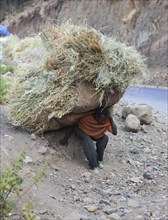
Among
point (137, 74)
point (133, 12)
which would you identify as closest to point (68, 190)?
point (137, 74)

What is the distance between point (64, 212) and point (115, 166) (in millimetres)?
1994

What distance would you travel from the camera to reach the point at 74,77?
240 inches

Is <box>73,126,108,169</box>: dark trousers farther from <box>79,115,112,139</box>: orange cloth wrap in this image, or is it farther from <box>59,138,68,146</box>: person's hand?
<box>59,138,68,146</box>: person's hand

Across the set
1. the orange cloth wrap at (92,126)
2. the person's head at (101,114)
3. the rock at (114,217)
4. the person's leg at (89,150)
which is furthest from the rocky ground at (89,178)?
the person's head at (101,114)

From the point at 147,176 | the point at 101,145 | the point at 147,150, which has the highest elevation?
the point at 101,145

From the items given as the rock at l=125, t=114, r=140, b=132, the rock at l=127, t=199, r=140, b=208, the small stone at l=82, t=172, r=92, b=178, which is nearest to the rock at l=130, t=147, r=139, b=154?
the rock at l=125, t=114, r=140, b=132

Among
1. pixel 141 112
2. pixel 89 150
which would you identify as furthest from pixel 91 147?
pixel 141 112

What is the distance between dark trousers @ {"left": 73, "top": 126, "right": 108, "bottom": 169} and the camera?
6.25 metres

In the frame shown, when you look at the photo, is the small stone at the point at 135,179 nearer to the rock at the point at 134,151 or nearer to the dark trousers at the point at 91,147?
the dark trousers at the point at 91,147

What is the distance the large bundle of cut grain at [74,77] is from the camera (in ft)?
19.9

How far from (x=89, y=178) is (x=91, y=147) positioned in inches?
17.4

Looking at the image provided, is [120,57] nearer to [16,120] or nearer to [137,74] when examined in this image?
[137,74]

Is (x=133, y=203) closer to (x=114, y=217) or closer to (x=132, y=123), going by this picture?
(x=114, y=217)

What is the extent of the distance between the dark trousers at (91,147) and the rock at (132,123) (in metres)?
1.62
